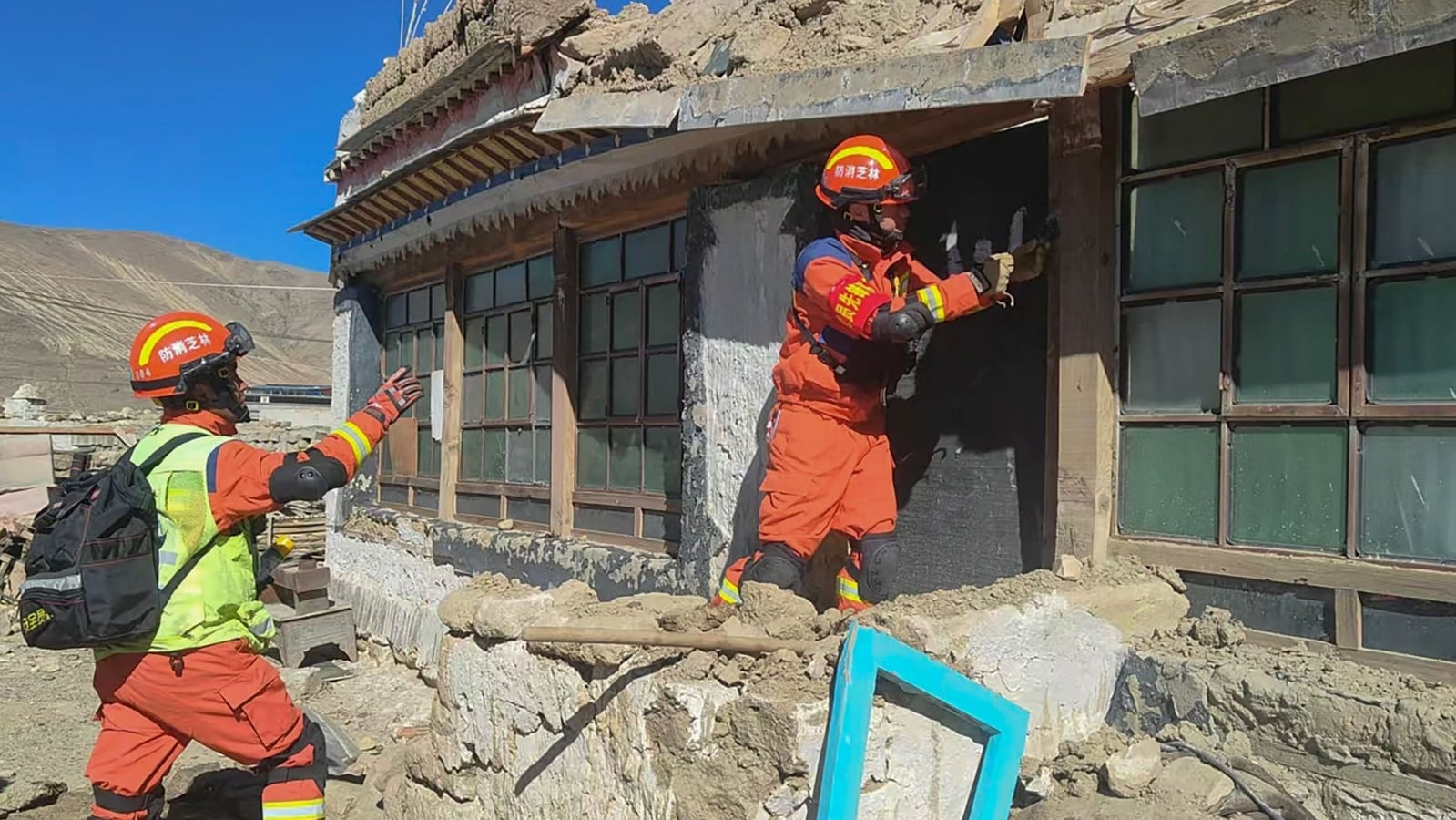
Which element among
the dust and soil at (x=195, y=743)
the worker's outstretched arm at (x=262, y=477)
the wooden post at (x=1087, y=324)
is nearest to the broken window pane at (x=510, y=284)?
the dust and soil at (x=195, y=743)

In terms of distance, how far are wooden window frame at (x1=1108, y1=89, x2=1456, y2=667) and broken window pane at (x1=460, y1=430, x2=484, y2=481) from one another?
4.93 meters

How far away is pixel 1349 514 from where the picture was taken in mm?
2832

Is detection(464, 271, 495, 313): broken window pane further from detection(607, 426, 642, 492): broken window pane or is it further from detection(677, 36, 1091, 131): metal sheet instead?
detection(677, 36, 1091, 131): metal sheet

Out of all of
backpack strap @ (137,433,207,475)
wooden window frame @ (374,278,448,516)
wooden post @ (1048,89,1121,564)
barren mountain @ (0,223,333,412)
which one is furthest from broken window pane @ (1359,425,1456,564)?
barren mountain @ (0,223,333,412)

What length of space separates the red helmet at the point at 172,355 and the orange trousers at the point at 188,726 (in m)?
0.86

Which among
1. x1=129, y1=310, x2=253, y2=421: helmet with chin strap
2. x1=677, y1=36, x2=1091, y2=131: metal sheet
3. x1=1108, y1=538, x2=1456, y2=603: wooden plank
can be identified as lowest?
x1=1108, y1=538, x2=1456, y2=603: wooden plank

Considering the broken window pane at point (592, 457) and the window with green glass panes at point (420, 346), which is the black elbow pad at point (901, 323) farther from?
the window with green glass panes at point (420, 346)

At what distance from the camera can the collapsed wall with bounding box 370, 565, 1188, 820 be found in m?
2.37

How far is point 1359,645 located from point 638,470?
3.66 m

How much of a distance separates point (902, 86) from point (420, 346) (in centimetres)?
564

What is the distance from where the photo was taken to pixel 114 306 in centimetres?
4997

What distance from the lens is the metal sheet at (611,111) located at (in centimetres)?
408

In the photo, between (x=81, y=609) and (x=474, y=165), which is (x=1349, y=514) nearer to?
(x=81, y=609)

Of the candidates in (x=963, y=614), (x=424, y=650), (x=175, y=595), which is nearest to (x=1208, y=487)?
(x=963, y=614)
